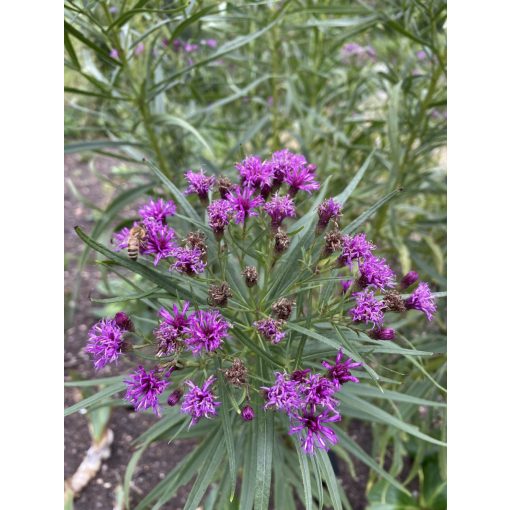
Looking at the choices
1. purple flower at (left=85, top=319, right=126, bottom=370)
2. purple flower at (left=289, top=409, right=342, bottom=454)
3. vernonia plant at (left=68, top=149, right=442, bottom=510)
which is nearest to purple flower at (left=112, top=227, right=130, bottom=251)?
vernonia plant at (left=68, top=149, right=442, bottom=510)

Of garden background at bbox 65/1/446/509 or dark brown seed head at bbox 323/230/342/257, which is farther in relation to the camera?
garden background at bbox 65/1/446/509

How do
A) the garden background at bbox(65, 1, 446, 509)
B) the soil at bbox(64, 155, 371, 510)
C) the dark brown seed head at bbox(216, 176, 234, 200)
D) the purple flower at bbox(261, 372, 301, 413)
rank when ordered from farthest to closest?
1. the soil at bbox(64, 155, 371, 510)
2. the garden background at bbox(65, 1, 446, 509)
3. the dark brown seed head at bbox(216, 176, 234, 200)
4. the purple flower at bbox(261, 372, 301, 413)

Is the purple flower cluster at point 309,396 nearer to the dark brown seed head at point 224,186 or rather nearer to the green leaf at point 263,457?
the green leaf at point 263,457

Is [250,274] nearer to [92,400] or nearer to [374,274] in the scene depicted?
[374,274]

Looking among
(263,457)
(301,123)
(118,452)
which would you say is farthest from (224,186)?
(118,452)

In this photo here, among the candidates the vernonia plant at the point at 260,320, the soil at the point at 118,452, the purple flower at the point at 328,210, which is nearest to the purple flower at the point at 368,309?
the vernonia plant at the point at 260,320

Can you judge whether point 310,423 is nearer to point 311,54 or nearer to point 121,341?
point 121,341

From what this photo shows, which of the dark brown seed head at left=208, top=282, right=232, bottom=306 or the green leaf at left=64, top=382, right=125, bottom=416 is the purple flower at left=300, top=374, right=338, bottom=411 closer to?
the dark brown seed head at left=208, top=282, right=232, bottom=306
